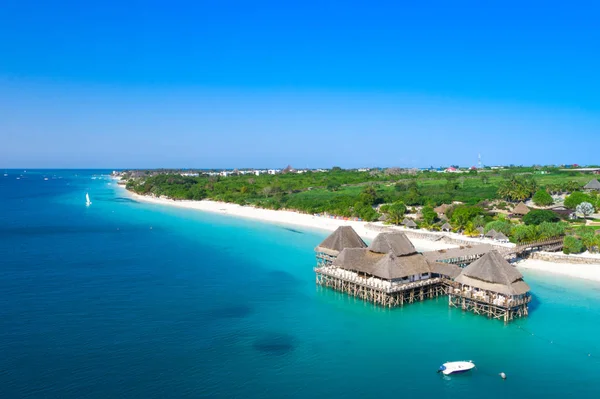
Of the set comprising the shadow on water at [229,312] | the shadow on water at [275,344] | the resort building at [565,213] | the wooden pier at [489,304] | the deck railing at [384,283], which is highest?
the resort building at [565,213]

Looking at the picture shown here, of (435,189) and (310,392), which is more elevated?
(435,189)

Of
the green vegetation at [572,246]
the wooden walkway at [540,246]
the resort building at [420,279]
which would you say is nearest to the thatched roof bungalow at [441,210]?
the wooden walkway at [540,246]

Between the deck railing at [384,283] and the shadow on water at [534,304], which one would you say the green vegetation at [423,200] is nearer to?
the shadow on water at [534,304]

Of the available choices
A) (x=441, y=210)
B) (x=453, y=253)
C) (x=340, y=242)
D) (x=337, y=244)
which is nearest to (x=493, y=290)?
(x=453, y=253)

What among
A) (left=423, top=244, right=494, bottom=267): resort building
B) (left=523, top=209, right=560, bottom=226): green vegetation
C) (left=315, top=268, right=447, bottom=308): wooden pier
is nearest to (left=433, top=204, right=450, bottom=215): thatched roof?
(left=523, top=209, right=560, bottom=226): green vegetation

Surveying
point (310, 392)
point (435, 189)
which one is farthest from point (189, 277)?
point (435, 189)

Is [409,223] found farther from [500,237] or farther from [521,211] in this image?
[521,211]

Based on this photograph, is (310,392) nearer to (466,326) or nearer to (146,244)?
(466,326)
